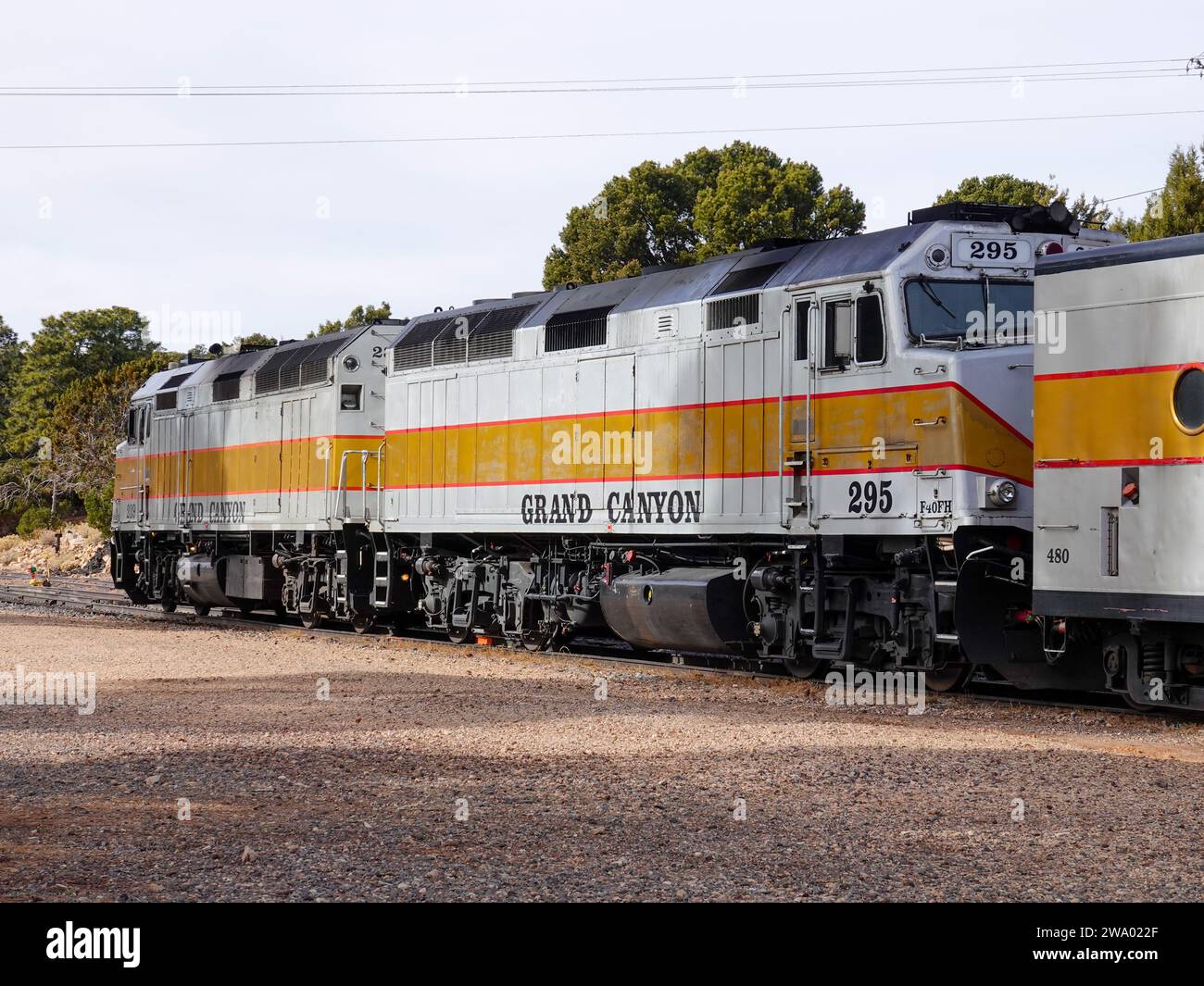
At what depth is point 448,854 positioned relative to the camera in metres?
8.34

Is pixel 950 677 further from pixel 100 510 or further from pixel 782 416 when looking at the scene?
pixel 100 510

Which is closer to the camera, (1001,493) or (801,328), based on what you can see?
(1001,493)

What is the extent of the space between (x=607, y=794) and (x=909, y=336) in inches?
279

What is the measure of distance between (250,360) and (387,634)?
8.06 m

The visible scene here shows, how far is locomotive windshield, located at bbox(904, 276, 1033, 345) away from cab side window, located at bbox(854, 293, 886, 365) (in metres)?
0.36

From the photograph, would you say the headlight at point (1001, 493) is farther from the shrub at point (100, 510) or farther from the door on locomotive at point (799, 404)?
the shrub at point (100, 510)

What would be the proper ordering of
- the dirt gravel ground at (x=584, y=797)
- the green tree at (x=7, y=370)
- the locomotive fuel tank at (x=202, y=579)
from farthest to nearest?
the green tree at (x=7, y=370) → the locomotive fuel tank at (x=202, y=579) → the dirt gravel ground at (x=584, y=797)

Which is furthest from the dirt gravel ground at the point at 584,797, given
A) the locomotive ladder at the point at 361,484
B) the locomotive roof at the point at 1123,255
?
the locomotive ladder at the point at 361,484

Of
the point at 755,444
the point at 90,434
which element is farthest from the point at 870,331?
the point at 90,434

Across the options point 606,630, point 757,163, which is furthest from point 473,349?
point 757,163

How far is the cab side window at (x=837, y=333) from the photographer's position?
52.2ft

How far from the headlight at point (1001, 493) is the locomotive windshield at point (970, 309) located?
1.62 metres

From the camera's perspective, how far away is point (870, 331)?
617 inches

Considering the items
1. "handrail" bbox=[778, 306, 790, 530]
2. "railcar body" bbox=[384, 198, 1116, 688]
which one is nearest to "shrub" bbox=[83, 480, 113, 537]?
"railcar body" bbox=[384, 198, 1116, 688]
